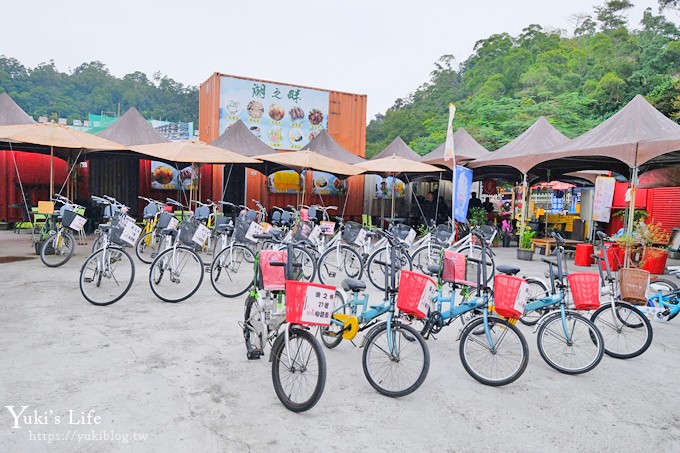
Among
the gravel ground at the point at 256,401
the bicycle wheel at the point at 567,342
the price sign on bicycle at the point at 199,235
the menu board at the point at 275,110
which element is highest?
the menu board at the point at 275,110

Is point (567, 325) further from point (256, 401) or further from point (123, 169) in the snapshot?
point (123, 169)

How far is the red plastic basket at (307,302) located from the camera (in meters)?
2.93

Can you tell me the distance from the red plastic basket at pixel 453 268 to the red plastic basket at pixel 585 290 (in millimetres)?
898

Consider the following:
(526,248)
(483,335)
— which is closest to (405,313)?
(483,335)

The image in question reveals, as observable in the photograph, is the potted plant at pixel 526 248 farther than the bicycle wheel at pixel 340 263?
Yes

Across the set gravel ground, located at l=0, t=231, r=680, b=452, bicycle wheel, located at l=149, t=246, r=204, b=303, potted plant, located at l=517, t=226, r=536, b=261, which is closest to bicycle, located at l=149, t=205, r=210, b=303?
bicycle wheel, located at l=149, t=246, r=204, b=303

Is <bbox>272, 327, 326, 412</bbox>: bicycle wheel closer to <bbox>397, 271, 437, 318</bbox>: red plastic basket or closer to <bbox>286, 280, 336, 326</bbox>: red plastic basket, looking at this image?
<bbox>286, 280, 336, 326</bbox>: red plastic basket

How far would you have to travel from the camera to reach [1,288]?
19.9 feet

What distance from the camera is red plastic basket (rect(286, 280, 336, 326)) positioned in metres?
2.93

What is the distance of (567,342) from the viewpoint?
3906 millimetres

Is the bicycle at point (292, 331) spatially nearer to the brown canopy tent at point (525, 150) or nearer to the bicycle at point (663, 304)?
the bicycle at point (663, 304)

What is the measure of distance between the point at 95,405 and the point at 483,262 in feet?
9.66

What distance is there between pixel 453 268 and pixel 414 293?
2.42ft

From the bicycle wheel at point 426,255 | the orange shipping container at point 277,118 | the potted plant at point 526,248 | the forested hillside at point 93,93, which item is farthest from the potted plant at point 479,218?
the forested hillside at point 93,93
